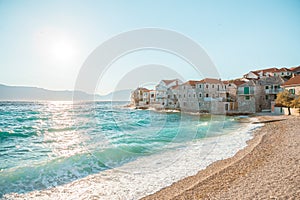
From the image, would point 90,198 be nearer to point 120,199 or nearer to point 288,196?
point 120,199

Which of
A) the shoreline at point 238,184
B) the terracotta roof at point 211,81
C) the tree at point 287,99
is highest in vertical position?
the terracotta roof at point 211,81

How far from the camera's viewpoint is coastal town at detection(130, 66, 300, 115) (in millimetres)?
30625

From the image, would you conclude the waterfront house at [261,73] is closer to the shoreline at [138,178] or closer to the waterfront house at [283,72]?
the waterfront house at [283,72]

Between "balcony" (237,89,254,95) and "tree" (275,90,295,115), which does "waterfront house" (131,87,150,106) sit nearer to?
"balcony" (237,89,254,95)

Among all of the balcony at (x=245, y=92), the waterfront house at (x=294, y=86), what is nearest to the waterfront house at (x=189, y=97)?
the balcony at (x=245, y=92)

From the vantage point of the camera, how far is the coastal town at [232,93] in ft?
100

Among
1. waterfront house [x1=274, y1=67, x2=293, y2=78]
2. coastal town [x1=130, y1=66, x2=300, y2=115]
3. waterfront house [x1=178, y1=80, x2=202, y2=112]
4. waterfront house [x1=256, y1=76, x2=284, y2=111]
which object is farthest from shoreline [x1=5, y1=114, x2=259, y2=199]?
waterfront house [x1=274, y1=67, x2=293, y2=78]

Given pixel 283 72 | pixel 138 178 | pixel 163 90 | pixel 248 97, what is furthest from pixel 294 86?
pixel 163 90

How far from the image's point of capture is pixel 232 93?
37.0 meters

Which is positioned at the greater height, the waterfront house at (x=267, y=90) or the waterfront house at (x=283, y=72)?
the waterfront house at (x=283, y=72)

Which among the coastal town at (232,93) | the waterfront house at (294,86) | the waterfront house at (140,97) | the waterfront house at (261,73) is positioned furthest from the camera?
the waterfront house at (140,97)

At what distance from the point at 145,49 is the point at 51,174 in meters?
13.4

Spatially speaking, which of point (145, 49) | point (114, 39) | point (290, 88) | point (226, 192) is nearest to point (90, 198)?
point (226, 192)

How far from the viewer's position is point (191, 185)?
230 inches
